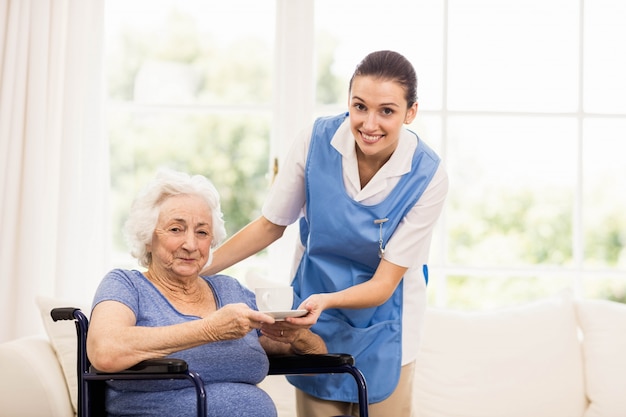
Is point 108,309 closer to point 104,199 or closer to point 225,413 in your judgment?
point 225,413

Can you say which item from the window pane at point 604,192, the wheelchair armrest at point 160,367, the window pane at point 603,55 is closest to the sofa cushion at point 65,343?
the wheelchair armrest at point 160,367

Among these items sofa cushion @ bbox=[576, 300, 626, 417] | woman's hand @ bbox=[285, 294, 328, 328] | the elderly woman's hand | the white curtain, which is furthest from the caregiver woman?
the white curtain

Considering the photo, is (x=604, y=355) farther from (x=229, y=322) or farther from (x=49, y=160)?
(x=49, y=160)

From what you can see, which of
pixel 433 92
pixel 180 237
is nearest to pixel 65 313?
pixel 180 237

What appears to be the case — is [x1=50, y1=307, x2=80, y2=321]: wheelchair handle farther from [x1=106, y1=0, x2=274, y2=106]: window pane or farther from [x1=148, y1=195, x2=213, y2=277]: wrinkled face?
[x1=106, y1=0, x2=274, y2=106]: window pane

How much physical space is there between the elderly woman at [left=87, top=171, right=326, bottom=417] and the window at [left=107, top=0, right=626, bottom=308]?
1588 millimetres

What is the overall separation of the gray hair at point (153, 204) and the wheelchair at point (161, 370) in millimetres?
251

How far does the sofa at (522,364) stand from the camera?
324cm

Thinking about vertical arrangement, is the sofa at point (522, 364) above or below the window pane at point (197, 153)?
below

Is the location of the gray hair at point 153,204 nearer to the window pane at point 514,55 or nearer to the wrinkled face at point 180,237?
the wrinkled face at point 180,237

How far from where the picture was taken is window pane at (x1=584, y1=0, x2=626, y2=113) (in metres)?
3.93

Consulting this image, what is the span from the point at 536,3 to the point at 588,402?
5.98ft

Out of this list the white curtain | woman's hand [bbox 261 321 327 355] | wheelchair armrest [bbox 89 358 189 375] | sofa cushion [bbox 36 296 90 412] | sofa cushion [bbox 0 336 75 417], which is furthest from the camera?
the white curtain

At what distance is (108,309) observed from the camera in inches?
79.4
